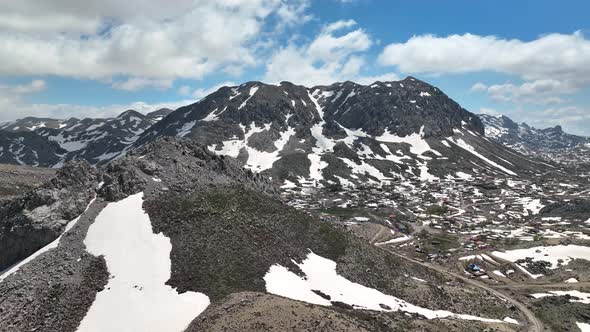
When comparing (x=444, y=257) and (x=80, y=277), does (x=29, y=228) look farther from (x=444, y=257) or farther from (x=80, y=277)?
(x=444, y=257)

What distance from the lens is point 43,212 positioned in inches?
2478

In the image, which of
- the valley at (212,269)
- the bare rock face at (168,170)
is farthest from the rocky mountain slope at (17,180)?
the valley at (212,269)

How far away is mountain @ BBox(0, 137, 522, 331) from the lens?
46969 mm

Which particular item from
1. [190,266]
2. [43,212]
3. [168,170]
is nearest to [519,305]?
[190,266]

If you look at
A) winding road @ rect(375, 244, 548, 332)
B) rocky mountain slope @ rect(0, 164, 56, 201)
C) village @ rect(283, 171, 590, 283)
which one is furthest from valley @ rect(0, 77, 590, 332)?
rocky mountain slope @ rect(0, 164, 56, 201)

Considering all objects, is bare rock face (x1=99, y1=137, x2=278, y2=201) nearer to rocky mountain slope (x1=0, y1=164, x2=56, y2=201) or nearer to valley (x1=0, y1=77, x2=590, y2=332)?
valley (x1=0, y1=77, x2=590, y2=332)

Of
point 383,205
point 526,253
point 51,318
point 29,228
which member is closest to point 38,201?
point 29,228

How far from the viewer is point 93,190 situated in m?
71.7

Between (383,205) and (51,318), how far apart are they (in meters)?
166

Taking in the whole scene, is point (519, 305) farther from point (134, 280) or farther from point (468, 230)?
point (468, 230)

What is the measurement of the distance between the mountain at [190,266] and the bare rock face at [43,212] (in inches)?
8.2

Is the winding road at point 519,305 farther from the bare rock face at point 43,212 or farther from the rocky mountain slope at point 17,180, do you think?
the rocky mountain slope at point 17,180

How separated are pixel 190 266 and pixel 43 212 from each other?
86.4 ft

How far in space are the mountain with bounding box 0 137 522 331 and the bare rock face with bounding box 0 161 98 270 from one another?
0.68 feet
